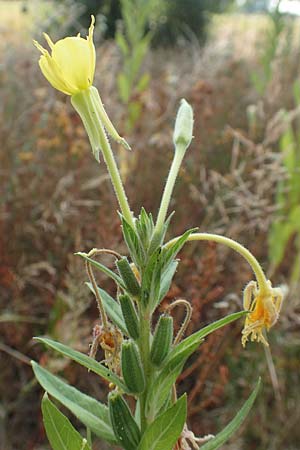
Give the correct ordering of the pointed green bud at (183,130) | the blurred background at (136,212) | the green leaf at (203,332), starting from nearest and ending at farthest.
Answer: the green leaf at (203,332) < the pointed green bud at (183,130) < the blurred background at (136,212)

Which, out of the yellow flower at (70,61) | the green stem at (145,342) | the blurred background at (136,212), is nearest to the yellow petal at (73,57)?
the yellow flower at (70,61)

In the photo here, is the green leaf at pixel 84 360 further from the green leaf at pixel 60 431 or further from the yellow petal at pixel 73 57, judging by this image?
the yellow petal at pixel 73 57

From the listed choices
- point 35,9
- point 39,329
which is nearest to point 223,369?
point 39,329

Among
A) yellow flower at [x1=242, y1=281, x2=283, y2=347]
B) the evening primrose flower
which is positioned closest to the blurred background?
yellow flower at [x1=242, y1=281, x2=283, y2=347]

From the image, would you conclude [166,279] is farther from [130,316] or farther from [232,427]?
[232,427]

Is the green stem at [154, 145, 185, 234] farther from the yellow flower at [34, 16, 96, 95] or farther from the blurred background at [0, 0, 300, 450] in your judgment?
the blurred background at [0, 0, 300, 450]

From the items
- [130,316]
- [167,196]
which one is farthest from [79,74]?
[130,316]
